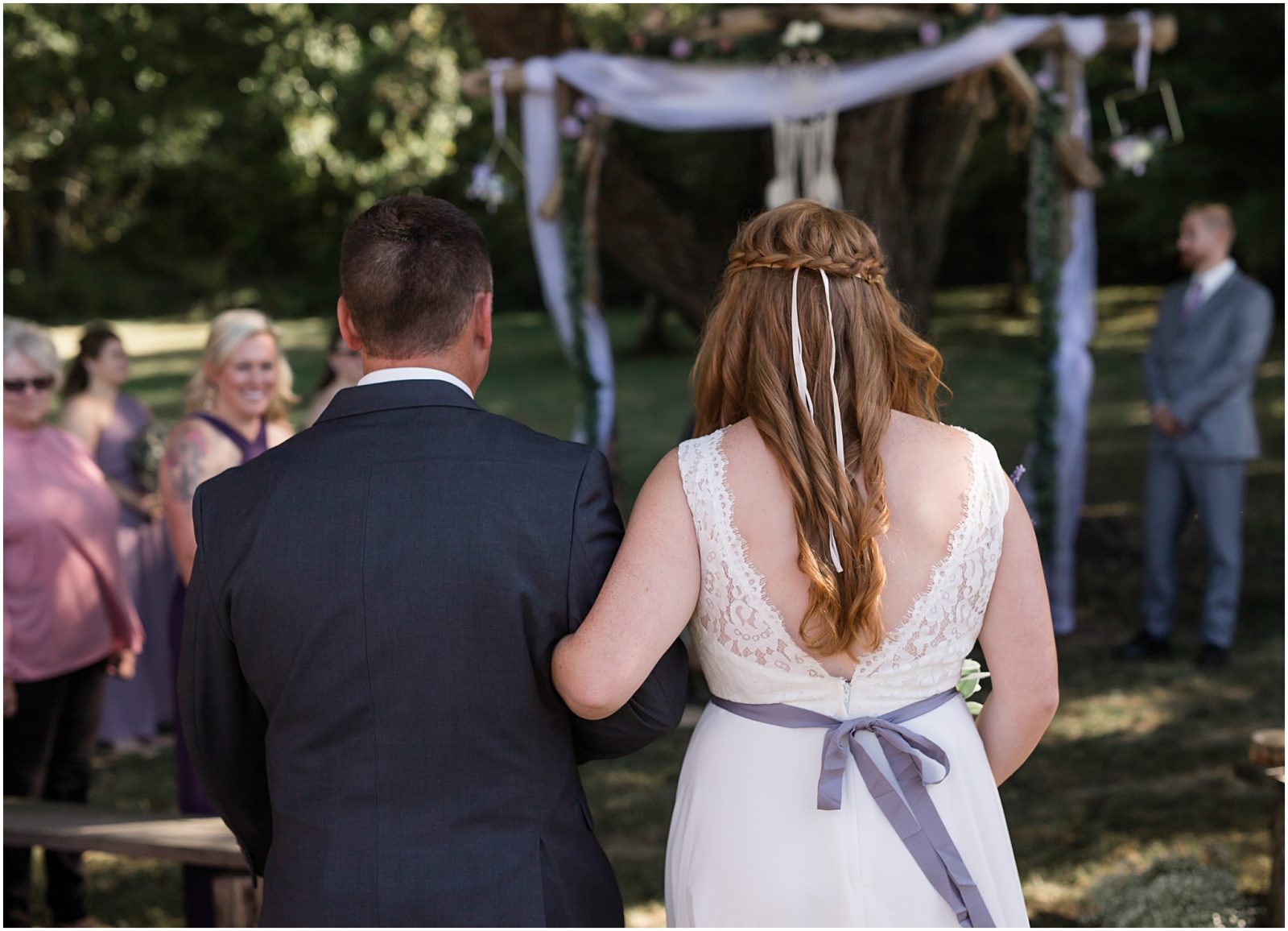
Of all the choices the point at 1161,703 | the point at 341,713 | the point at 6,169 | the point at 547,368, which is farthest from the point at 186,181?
the point at 341,713

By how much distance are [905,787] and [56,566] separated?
3118mm

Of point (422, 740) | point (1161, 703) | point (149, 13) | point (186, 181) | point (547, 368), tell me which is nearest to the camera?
point (422, 740)

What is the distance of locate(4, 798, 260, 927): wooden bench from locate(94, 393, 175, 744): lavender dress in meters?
2.11

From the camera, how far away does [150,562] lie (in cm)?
625

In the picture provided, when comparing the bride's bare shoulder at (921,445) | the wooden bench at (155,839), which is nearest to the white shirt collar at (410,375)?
the bride's bare shoulder at (921,445)

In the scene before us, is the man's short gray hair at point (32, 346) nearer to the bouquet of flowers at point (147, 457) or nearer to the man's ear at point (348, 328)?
the bouquet of flowers at point (147, 457)

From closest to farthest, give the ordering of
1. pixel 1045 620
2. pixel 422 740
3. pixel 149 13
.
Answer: pixel 422 740, pixel 1045 620, pixel 149 13

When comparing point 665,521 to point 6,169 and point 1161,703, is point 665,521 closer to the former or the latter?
point 1161,703

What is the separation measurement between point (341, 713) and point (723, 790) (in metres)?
0.68

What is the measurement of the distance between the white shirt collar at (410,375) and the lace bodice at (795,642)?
406mm

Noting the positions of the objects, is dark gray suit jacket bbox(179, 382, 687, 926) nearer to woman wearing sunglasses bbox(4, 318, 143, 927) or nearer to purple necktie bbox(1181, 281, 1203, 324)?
woman wearing sunglasses bbox(4, 318, 143, 927)

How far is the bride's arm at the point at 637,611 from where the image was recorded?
206cm

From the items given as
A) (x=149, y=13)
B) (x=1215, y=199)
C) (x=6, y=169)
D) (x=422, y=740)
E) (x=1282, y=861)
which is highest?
(x=6, y=169)

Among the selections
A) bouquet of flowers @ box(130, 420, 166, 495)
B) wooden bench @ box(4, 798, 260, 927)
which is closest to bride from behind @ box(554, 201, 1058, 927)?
wooden bench @ box(4, 798, 260, 927)
